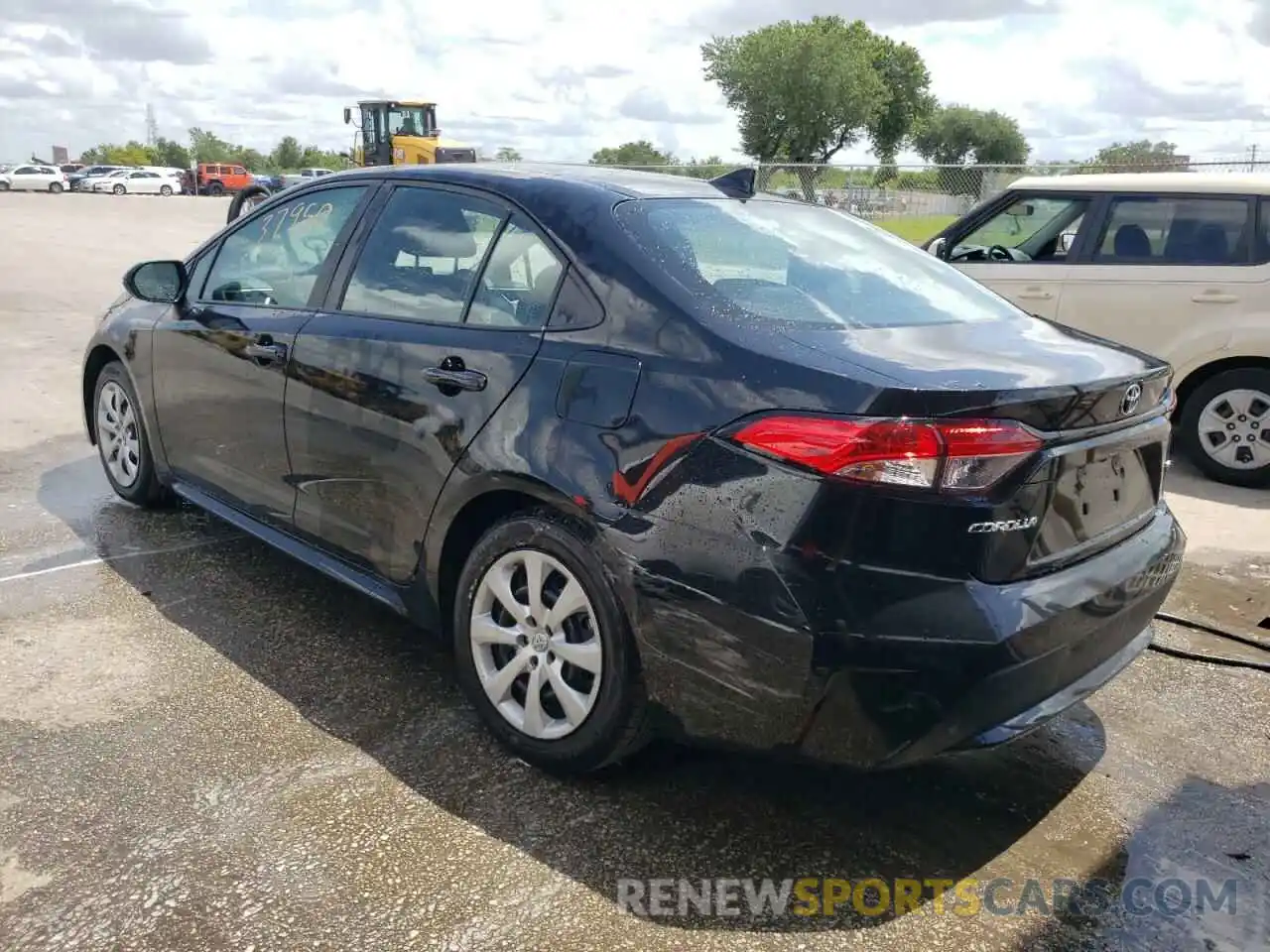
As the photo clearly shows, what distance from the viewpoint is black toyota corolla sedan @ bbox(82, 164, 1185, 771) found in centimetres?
241

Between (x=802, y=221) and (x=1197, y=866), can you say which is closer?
(x=1197, y=866)

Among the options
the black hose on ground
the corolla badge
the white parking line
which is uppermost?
the corolla badge

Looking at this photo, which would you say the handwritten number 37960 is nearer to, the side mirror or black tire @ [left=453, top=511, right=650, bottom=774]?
the side mirror

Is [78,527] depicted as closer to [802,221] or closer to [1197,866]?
[802,221]

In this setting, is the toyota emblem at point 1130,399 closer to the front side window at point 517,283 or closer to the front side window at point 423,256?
the front side window at point 517,283

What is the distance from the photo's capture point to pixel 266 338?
395 cm

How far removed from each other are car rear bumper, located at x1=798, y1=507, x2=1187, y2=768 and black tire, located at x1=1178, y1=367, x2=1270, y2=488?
15.0ft

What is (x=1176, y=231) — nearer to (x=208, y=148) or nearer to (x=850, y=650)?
(x=850, y=650)

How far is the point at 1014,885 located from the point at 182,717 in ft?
8.03

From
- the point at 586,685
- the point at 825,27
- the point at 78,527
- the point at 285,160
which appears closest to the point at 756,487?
the point at 586,685

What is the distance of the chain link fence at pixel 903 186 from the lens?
1554 cm

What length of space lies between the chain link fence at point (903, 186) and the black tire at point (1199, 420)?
28.0ft

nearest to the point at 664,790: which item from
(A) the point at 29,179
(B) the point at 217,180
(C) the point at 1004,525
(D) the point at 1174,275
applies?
(C) the point at 1004,525

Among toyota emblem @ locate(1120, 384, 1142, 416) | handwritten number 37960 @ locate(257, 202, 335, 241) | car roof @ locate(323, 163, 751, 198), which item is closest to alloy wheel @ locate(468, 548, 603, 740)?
car roof @ locate(323, 163, 751, 198)
